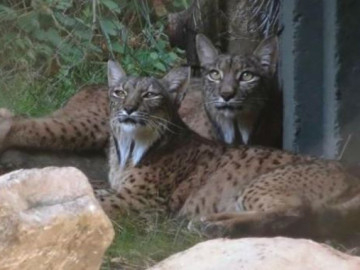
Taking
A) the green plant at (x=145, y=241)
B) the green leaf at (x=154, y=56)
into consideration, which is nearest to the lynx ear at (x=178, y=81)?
the green plant at (x=145, y=241)

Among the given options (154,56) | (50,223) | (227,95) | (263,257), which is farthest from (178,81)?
(50,223)

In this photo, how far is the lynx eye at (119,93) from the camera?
9070 millimetres

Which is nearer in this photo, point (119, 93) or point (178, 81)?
point (119, 93)

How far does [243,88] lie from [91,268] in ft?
14.5

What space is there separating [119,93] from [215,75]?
797 mm

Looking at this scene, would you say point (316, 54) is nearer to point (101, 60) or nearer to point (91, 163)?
point (91, 163)

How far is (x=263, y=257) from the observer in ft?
17.9

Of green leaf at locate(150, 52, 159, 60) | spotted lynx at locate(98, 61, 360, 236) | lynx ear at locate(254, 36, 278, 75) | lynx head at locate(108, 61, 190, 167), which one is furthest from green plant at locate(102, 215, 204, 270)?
green leaf at locate(150, 52, 159, 60)

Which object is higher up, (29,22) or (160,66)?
(29,22)

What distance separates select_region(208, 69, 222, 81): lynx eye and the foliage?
1.83 m

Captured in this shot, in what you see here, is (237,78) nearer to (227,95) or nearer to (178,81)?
(227,95)

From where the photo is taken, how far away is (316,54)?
9.01 meters

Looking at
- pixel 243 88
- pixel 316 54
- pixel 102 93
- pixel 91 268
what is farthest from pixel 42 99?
pixel 91 268

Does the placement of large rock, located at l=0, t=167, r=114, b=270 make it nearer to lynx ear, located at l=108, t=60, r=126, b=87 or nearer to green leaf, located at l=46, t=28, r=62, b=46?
lynx ear, located at l=108, t=60, r=126, b=87
